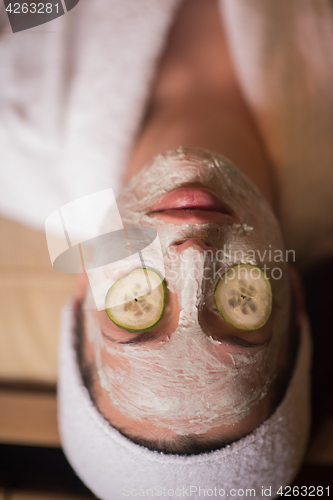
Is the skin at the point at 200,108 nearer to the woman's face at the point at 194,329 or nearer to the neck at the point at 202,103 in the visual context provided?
the neck at the point at 202,103

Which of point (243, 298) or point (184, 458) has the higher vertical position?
point (243, 298)

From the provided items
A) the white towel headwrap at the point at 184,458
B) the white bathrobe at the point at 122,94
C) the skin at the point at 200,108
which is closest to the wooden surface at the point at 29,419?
the white towel headwrap at the point at 184,458

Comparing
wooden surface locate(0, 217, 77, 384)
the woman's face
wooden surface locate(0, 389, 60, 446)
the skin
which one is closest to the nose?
the woman's face

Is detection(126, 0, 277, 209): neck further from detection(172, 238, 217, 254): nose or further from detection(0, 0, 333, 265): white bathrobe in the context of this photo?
detection(172, 238, 217, 254): nose

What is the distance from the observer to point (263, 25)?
849 mm

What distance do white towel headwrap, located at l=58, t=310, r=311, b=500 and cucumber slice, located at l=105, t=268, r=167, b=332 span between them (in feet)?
0.77

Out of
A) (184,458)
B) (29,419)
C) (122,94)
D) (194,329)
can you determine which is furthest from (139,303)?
(29,419)

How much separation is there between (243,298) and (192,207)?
0.16 m

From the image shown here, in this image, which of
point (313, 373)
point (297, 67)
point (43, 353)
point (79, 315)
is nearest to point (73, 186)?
point (79, 315)

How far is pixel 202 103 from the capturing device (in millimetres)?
841

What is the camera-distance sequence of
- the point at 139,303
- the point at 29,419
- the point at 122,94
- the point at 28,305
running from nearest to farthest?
the point at 139,303, the point at 122,94, the point at 29,419, the point at 28,305

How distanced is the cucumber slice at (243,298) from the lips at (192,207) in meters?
0.09

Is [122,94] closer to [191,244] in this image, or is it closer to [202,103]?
[202,103]

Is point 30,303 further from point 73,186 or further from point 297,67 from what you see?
point 297,67
